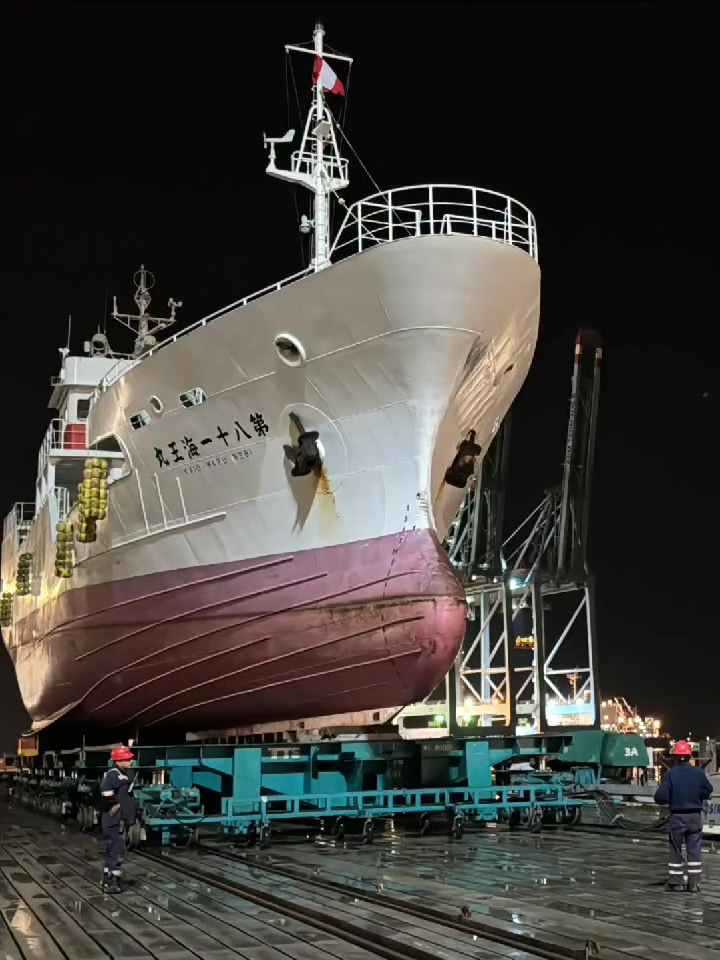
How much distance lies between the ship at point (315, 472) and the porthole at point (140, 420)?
0.04 meters

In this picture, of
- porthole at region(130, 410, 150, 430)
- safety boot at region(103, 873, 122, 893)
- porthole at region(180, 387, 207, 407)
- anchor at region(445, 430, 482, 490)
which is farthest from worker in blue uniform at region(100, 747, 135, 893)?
anchor at region(445, 430, 482, 490)

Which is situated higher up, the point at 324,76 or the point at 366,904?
the point at 324,76

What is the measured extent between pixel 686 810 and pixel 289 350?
24.6ft

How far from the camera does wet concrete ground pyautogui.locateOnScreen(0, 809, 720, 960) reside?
6.52 m

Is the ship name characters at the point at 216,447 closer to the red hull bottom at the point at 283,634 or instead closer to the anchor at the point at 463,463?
the red hull bottom at the point at 283,634

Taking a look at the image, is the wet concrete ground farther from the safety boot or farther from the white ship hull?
the white ship hull

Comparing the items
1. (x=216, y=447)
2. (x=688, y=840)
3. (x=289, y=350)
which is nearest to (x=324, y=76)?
(x=289, y=350)

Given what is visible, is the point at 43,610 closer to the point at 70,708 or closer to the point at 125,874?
the point at 70,708

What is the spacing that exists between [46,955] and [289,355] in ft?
27.5

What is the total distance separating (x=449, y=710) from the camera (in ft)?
95.6

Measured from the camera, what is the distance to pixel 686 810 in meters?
8.57

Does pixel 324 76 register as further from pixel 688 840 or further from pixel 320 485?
pixel 688 840

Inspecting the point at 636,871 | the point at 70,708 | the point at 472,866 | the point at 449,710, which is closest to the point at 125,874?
the point at 472,866

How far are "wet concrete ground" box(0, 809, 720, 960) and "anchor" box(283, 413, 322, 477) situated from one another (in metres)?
4.66
